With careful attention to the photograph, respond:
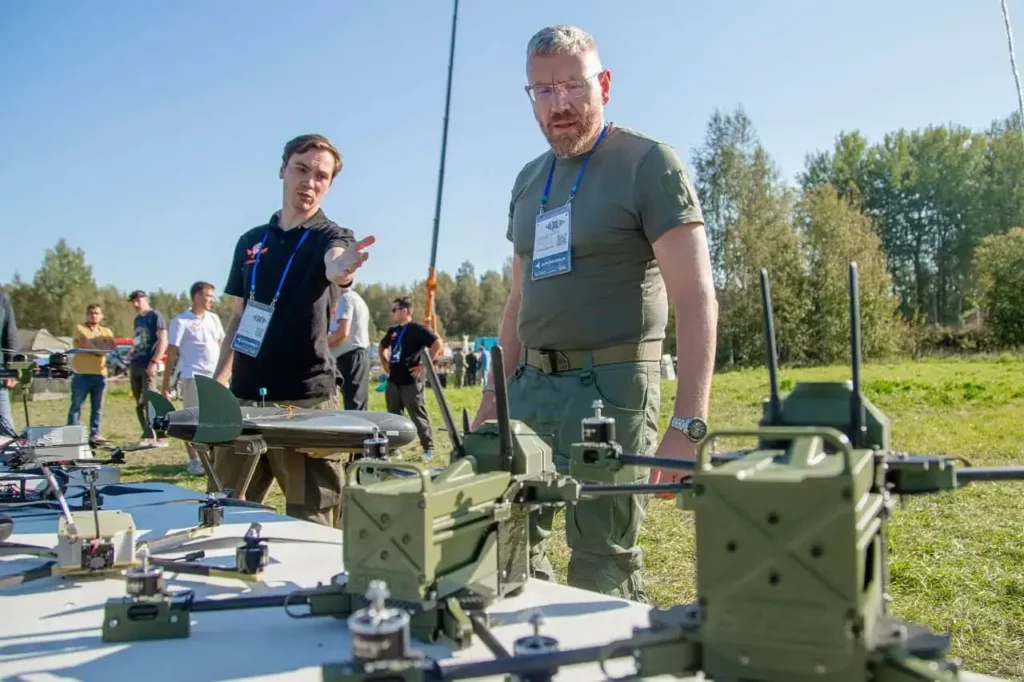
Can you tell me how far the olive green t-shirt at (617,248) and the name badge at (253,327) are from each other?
1.23 metres

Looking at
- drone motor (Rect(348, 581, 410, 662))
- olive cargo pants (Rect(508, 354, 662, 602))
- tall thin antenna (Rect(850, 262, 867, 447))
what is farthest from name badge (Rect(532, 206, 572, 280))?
drone motor (Rect(348, 581, 410, 662))

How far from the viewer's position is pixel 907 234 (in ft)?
184

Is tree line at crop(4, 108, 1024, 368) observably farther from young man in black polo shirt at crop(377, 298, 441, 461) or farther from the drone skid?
the drone skid

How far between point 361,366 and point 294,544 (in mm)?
5353

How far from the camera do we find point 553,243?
7.45 ft

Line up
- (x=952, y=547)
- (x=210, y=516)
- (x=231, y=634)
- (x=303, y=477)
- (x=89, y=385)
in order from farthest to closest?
(x=89, y=385), (x=952, y=547), (x=303, y=477), (x=210, y=516), (x=231, y=634)

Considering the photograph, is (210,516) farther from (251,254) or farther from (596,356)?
(251,254)

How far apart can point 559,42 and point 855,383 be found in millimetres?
1293

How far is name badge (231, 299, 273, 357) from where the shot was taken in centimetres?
306

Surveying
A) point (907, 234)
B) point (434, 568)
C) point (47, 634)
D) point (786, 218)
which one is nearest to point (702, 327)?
point (434, 568)

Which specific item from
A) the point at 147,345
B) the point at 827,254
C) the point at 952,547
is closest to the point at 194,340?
the point at 147,345

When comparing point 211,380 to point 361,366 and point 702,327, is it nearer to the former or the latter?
point 702,327

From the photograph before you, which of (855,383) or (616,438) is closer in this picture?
(855,383)

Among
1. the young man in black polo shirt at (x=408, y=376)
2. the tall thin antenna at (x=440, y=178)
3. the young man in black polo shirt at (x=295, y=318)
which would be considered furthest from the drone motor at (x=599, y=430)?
the young man in black polo shirt at (x=408, y=376)
